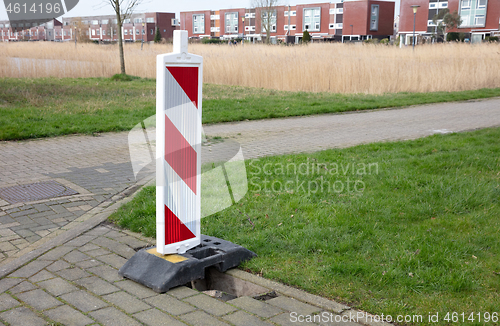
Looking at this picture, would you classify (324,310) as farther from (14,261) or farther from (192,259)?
(14,261)

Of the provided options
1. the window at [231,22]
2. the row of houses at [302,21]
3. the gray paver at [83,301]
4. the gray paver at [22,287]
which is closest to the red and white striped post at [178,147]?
the gray paver at [83,301]

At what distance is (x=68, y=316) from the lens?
9.66 feet

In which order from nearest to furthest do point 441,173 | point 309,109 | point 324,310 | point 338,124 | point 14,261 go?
point 324,310 → point 14,261 → point 441,173 → point 338,124 → point 309,109

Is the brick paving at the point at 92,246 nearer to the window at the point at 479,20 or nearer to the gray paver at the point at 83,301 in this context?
the gray paver at the point at 83,301

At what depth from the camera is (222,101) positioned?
13742 mm

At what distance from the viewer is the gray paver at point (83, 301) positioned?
10.0 ft

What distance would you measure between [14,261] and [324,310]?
250 centimetres

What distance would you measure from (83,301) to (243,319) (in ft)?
3.58

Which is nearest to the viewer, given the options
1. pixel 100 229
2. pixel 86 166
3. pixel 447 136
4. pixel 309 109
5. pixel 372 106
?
pixel 100 229

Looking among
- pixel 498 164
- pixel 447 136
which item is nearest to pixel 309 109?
pixel 447 136

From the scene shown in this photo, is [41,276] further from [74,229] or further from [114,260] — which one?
[74,229]

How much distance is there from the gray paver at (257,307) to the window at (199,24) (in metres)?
Answer: 109

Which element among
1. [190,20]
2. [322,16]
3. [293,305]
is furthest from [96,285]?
[190,20]

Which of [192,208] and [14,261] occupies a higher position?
[192,208]
